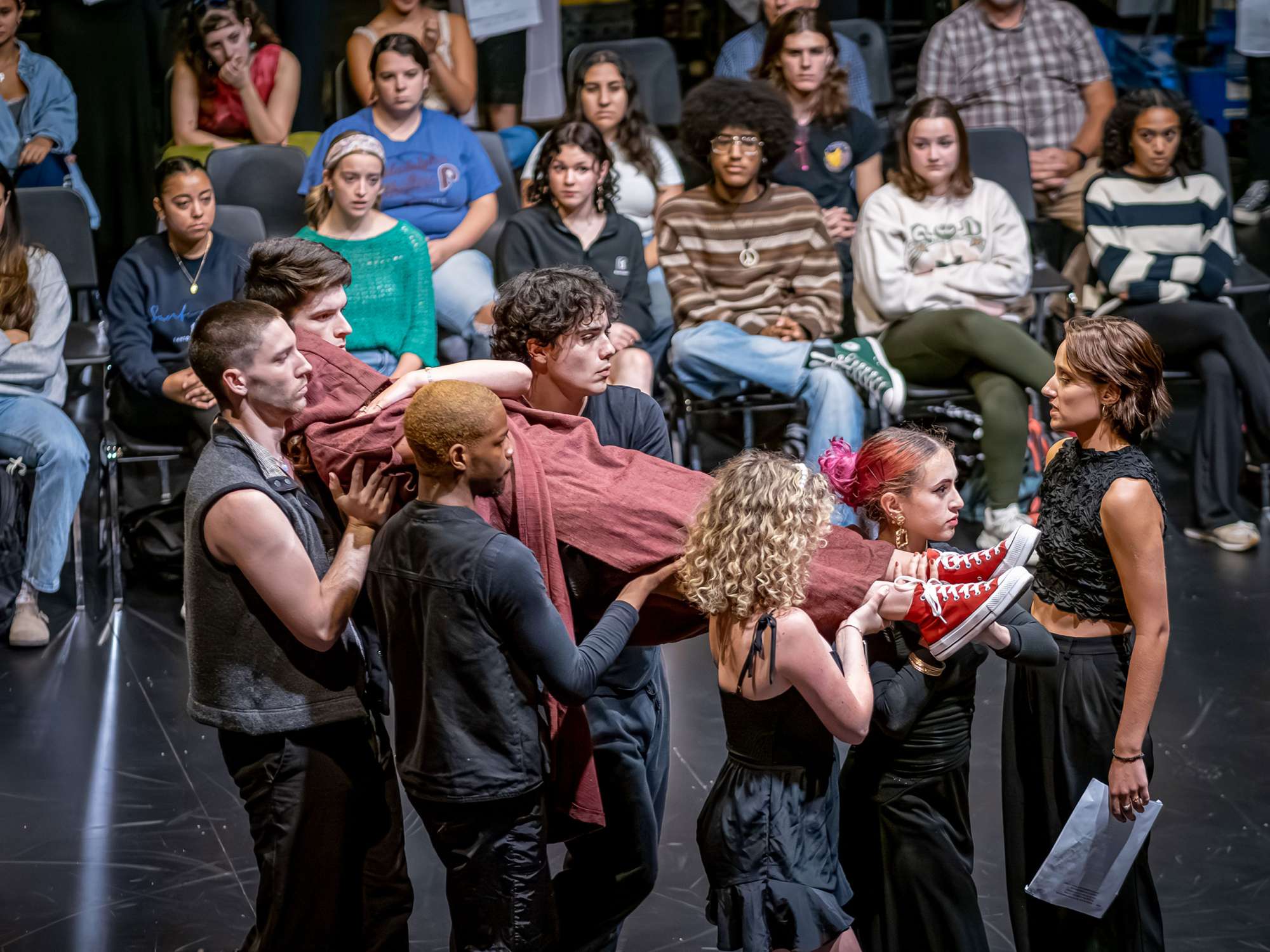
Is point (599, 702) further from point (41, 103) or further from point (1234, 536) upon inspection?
point (41, 103)

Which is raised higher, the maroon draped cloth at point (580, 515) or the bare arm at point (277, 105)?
the bare arm at point (277, 105)

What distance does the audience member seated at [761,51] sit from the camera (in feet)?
19.4

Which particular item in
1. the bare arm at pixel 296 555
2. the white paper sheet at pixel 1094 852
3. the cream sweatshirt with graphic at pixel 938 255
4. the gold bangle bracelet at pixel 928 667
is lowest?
the white paper sheet at pixel 1094 852

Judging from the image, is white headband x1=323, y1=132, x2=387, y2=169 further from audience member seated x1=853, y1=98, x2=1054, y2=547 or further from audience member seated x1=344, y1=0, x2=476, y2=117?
audience member seated x1=853, y1=98, x2=1054, y2=547

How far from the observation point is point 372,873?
2449 millimetres

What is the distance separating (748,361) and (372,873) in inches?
113

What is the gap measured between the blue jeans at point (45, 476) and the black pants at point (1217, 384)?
12.0 ft

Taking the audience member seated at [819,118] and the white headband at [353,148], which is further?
the audience member seated at [819,118]

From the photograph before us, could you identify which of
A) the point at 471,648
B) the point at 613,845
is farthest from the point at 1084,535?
the point at 471,648

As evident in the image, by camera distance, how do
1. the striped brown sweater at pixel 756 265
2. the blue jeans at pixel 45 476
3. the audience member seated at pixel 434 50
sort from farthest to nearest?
the audience member seated at pixel 434 50
the striped brown sweater at pixel 756 265
the blue jeans at pixel 45 476

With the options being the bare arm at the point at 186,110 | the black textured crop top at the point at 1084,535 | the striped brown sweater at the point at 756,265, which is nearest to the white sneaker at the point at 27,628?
the bare arm at the point at 186,110

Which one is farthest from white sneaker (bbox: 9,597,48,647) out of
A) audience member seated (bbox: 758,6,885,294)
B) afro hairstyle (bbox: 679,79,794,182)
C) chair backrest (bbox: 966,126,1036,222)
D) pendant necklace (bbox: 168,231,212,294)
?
chair backrest (bbox: 966,126,1036,222)

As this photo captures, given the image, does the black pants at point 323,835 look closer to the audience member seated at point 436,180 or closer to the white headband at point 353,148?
the white headband at point 353,148

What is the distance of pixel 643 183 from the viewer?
5.56 m
